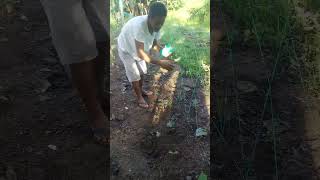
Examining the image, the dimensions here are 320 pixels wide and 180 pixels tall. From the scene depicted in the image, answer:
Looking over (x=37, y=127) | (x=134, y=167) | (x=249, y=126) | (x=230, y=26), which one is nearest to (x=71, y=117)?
(x=37, y=127)

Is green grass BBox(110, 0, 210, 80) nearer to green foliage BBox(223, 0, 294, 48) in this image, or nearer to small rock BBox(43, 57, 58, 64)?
green foliage BBox(223, 0, 294, 48)

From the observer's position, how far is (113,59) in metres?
2.45

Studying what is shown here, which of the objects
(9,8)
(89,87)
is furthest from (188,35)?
(9,8)

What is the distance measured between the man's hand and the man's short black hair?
199 mm

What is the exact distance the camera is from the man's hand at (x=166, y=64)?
2312 mm

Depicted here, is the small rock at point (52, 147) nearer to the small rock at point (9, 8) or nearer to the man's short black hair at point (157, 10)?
the man's short black hair at point (157, 10)

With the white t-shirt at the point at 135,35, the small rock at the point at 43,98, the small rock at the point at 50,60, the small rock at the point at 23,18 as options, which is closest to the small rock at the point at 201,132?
the white t-shirt at the point at 135,35

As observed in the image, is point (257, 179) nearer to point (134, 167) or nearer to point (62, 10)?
point (134, 167)

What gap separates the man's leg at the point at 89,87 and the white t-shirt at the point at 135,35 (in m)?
0.41

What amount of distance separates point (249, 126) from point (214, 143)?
240 millimetres

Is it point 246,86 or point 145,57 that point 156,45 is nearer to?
point 145,57

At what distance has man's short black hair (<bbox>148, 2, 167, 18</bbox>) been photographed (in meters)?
2.22

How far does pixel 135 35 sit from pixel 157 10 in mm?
143

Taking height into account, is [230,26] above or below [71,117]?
above
